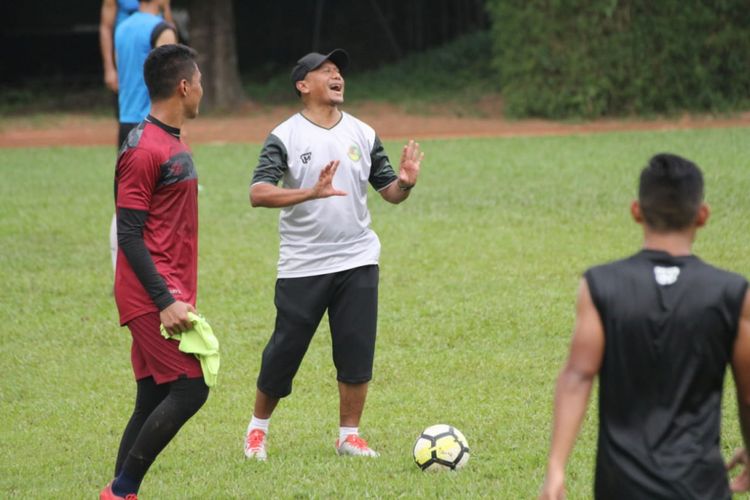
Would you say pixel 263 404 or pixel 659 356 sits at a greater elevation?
pixel 659 356

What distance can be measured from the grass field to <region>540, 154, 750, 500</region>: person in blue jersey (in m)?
2.13

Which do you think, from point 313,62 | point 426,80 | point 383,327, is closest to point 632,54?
point 426,80

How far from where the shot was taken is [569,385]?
11.6 feet

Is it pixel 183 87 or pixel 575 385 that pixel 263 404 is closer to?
pixel 183 87

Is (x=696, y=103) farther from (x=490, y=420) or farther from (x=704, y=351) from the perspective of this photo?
(x=704, y=351)

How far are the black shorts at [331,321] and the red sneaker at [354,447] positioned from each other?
11.9 inches

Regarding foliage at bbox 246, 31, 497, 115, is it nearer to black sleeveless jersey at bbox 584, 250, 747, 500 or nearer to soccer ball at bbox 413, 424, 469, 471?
soccer ball at bbox 413, 424, 469, 471

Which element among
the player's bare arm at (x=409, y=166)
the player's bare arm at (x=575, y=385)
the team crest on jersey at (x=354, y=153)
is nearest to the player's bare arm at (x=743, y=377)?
the player's bare arm at (x=575, y=385)

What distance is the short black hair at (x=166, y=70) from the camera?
17.5 ft

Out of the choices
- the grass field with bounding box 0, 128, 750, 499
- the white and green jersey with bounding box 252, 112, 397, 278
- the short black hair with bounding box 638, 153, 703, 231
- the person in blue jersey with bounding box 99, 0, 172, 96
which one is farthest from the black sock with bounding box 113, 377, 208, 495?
the person in blue jersey with bounding box 99, 0, 172, 96

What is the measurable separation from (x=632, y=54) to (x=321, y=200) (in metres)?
17.2

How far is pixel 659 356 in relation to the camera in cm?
347

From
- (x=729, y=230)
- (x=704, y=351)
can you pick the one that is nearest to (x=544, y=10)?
(x=729, y=230)

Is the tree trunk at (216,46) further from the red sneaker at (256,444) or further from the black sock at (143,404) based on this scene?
the black sock at (143,404)
